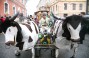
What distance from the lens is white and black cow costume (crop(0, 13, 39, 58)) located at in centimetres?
727

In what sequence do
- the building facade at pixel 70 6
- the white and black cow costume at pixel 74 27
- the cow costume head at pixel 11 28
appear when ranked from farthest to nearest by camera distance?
the building facade at pixel 70 6
the white and black cow costume at pixel 74 27
the cow costume head at pixel 11 28

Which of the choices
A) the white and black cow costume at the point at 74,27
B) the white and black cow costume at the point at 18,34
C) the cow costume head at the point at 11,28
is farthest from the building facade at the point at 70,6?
the cow costume head at the point at 11,28

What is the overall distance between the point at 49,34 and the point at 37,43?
0.61 metres

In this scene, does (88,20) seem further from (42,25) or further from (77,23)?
(42,25)

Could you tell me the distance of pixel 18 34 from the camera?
7715 millimetres

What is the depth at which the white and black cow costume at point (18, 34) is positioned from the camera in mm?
7273

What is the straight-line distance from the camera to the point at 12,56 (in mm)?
10039

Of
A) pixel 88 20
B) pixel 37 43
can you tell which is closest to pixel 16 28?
pixel 37 43

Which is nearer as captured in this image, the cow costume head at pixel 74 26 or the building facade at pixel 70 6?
the cow costume head at pixel 74 26

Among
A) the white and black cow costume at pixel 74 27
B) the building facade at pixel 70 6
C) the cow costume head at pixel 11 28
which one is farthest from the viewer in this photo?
the building facade at pixel 70 6

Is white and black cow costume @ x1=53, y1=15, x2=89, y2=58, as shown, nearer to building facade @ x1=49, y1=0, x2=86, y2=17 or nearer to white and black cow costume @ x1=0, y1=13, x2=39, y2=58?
white and black cow costume @ x1=0, y1=13, x2=39, y2=58

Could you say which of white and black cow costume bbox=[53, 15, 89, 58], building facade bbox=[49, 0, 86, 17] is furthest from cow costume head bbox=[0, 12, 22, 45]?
building facade bbox=[49, 0, 86, 17]

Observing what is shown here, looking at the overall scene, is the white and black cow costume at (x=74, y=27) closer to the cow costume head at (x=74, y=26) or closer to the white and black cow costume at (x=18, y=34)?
the cow costume head at (x=74, y=26)

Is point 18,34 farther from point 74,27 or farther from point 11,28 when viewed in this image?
point 74,27
